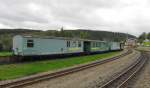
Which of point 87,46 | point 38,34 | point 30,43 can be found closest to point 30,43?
point 30,43

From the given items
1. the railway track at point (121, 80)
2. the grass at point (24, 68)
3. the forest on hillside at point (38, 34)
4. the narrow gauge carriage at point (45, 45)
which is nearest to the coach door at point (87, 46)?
the narrow gauge carriage at point (45, 45)

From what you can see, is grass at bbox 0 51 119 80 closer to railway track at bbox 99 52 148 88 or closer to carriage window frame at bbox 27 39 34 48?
carriage window frame at bbox 27 39 34 48

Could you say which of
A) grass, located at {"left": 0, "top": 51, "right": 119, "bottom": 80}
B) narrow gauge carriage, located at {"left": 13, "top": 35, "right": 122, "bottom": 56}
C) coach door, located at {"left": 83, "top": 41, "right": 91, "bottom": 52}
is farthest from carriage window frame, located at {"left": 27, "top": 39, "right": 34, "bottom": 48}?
coach door, located at {"left": 83, "top": 41, "right": 91, "bottom": 52}

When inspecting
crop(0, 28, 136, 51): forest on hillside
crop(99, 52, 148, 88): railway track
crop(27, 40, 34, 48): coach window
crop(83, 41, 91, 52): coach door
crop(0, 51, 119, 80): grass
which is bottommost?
crop(99, 52, 148, 88): railway track

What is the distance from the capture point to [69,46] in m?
38.5

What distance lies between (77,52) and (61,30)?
63.2 m

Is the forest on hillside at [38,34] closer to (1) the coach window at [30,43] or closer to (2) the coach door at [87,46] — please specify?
(1) the coach window at [30,43]

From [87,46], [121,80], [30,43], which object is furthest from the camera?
[87,46]

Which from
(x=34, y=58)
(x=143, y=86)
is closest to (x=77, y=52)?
(x=34, y=58)

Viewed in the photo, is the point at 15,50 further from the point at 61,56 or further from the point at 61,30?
the point at 61,30

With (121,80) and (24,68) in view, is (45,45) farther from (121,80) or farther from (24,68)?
(121,80)

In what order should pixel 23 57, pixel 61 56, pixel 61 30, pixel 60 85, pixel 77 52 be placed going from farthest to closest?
pixel 61 30 → pixel 77 52 → pixel 61 56 → pixel 23 57 → pixel 60 85

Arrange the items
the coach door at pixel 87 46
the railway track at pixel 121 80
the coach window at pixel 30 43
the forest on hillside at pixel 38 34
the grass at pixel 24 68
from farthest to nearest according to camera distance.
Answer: the forest on hillside at pixel 38 34, the coach door at pixel 87 46, the coach window at pixel 30 43, the grass at pixel 24 68, the railway track at pixel 121 80

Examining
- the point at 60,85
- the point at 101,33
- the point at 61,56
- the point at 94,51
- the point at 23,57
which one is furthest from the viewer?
the point at 101,33
